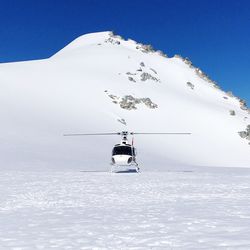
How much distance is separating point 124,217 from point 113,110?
59.4m

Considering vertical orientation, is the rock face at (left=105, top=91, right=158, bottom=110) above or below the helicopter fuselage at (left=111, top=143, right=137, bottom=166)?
above

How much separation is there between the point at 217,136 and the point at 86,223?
68.9 metres

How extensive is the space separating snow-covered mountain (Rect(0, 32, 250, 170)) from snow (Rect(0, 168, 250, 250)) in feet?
54.3

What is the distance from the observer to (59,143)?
1841 inches

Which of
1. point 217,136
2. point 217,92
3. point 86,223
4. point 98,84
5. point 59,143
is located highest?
point 217,92

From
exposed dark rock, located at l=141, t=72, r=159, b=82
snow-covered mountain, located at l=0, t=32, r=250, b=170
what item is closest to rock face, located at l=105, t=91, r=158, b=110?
snow-covered mountain, located at l=0, t=32, r=250, b=170

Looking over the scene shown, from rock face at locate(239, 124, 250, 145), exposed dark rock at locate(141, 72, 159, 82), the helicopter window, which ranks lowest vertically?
the helicopter window

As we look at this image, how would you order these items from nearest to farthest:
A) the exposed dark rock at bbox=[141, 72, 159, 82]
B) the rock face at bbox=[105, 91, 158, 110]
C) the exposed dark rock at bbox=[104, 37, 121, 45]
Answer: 1. the rock face at bbox=[105, 91, 158, 110]
2. the exposed dark rock at bbox=[141, 72, 159, 82]
3. the exposed dark rock at bbox=[104, 37, 121, 45]

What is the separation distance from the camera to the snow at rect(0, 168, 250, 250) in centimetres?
888

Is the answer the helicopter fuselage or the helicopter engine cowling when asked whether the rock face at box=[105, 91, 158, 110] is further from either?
the helicopter engine cowling

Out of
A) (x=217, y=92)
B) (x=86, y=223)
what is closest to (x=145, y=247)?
(x=86, y=223)

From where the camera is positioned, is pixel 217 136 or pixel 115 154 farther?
pixel 217 136

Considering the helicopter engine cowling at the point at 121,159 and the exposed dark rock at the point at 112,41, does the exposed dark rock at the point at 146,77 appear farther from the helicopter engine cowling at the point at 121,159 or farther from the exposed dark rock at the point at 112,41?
the helicopter engine cowling at the point at 121,159

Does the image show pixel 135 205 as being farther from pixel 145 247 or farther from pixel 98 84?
pixel 98 84
